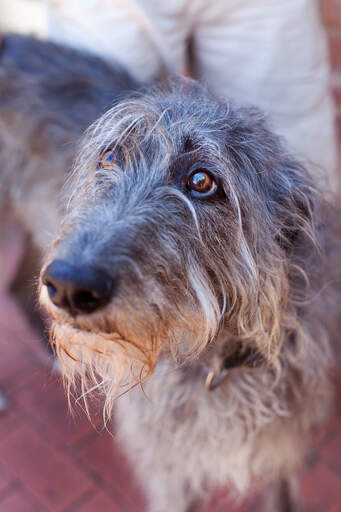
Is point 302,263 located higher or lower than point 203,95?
lower

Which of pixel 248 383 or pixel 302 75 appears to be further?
pixel 302 75

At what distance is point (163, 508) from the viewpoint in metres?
2.48

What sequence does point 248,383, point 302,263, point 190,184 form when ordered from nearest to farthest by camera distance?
point 190,184, point 302,263, point 248,383

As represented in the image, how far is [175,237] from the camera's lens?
58.7 inches

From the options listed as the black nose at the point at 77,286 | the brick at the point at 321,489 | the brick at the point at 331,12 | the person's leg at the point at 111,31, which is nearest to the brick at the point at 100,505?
the brick at the point at 321,489

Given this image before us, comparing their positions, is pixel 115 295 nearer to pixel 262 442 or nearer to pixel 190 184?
pixel 190 184

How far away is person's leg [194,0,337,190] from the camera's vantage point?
8.02 feet

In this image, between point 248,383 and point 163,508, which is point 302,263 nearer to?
point 248,383

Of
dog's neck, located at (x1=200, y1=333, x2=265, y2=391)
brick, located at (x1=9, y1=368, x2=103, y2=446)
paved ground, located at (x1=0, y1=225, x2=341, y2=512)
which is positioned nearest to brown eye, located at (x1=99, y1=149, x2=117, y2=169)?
dog's neck, located at (x1=200, y1=333, x2=265, y2=391)

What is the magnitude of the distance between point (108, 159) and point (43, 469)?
1899mm

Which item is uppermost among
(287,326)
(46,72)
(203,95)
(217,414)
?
(46,72)

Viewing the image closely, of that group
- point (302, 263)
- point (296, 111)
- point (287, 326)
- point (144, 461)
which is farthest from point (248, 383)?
point (296, 111)

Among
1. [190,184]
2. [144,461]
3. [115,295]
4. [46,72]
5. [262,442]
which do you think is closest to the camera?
[115,295]

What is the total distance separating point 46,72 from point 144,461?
1928 millimetres
